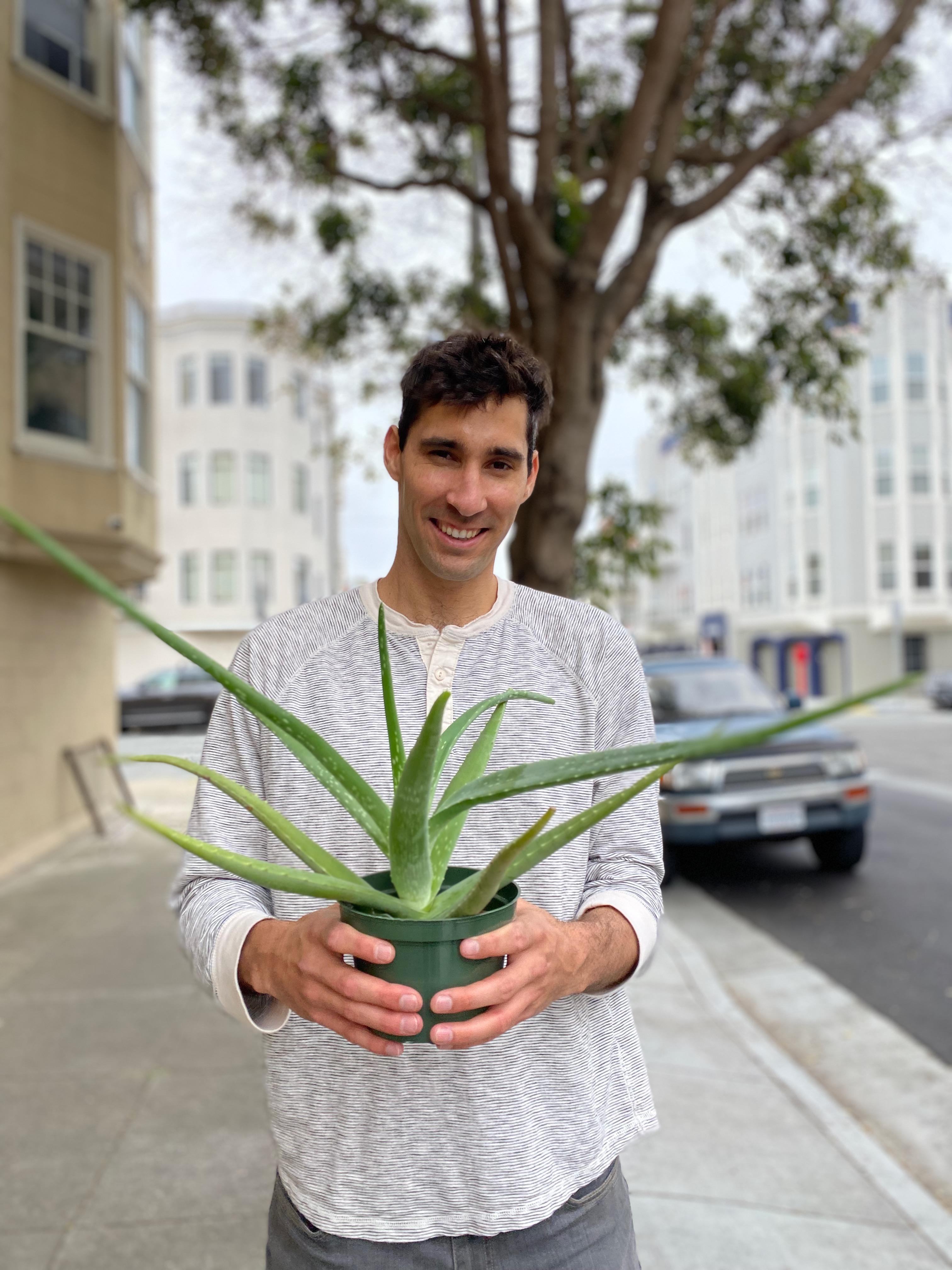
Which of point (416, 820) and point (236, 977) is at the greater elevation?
point (416, 820)

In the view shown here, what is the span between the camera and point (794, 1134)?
13.0 feet

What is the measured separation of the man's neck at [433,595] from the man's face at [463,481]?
0.17 ft

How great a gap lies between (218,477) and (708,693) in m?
26.4

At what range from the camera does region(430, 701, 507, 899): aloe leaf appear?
1.24 m

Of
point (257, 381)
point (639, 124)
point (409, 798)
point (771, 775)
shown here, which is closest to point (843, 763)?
point (771, 775)

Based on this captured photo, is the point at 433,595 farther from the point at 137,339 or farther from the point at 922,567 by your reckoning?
the point at 922,567

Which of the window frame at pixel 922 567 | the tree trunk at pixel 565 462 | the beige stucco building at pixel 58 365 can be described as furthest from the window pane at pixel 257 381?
the tree trunk at pixel 565 462

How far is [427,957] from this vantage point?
3.81 ft

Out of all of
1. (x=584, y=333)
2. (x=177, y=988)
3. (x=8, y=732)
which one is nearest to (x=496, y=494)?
(x=584, y=333)

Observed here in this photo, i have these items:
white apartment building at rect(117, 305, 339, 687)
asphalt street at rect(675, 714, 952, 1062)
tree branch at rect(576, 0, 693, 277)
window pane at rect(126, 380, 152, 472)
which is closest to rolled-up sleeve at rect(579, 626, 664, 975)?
asphalt street at rect(675, 714, 952, 1062)

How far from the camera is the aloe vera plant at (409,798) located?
3.41 feet

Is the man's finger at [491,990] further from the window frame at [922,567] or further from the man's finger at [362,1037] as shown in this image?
the window frame at [922,567]

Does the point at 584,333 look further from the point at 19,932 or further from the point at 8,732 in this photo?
the point at 8,732

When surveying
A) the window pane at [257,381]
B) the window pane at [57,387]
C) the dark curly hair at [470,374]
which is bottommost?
the dark curly hair at [470,374]
